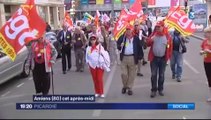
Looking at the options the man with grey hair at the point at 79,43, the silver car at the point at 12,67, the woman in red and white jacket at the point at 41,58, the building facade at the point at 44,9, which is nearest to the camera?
the woman in red and white jacket at the point at 41,58

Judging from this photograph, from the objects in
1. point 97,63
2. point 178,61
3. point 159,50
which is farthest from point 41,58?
point 178,61

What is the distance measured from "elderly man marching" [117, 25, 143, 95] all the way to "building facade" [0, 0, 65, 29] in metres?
19.6

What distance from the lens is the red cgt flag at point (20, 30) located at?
7891mm

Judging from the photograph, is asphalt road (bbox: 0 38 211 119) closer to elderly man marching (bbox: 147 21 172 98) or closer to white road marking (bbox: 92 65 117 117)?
white road marking (bbox: 92 65 117 117)

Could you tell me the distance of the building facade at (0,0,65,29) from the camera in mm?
30503

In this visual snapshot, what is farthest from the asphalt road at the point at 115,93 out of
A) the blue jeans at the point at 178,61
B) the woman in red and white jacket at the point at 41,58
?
the woman in red and white jacket at the point at 41,58

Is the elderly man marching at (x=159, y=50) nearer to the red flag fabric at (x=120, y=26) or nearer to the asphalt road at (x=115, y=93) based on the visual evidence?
the asphalt road at (x=115, y=93)

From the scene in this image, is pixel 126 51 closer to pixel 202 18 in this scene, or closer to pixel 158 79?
pixel 158 79

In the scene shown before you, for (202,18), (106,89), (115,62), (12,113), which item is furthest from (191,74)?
(202,18)

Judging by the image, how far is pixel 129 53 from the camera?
9703mm

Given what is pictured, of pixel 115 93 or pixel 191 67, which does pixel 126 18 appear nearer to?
pixel 191 67

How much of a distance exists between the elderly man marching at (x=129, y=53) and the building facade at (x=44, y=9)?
19.6 meters

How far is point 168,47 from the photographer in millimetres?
9344

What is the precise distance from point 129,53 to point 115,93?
3.67 feet
